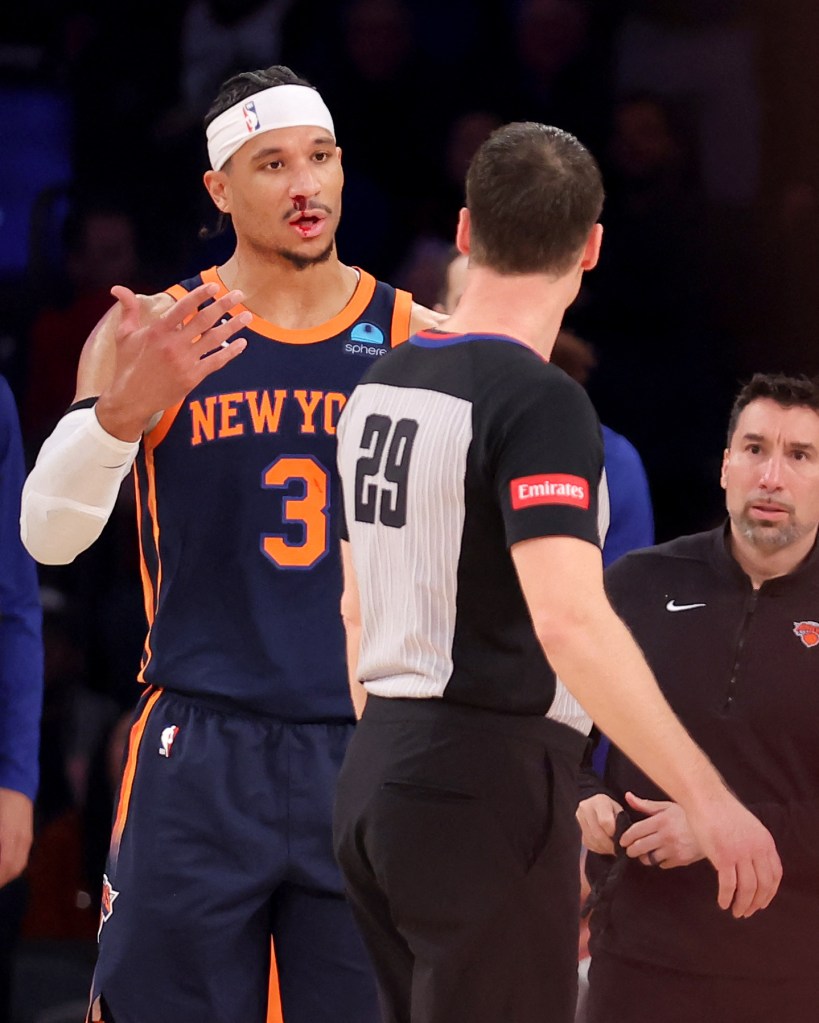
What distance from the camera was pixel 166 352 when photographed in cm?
299

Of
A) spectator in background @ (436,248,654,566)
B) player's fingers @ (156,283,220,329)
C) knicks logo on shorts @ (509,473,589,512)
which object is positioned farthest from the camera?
spectator in background @ (436,248,654,566)

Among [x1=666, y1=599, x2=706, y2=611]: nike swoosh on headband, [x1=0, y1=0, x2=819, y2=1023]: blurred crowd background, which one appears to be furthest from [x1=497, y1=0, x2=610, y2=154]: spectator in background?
[x1=666, y1=599, x2=706, y2=611]: nike swoosh on headband

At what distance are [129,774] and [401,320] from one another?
1012mm

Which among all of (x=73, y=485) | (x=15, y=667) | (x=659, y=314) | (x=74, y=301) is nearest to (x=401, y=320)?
(x=73, y=485)

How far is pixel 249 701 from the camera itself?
3.14m

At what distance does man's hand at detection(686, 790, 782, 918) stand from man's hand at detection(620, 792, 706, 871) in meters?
1.03

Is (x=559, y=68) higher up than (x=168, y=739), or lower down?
higher up

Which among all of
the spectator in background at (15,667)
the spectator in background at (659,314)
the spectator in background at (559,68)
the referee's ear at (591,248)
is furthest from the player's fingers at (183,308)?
the spectator in background at (559,68)

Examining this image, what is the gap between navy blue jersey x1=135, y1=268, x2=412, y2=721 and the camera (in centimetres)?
316

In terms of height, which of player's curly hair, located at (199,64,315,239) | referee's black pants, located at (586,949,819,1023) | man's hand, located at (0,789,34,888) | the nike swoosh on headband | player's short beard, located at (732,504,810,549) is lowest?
referee's black pants, located at (586,949,819,1023)

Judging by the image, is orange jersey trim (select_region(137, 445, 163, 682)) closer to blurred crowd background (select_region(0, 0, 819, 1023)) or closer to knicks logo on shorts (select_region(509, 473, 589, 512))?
knicks logo on shorts (select_region(509, 473, 589, 512))

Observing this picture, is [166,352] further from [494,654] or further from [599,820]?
[599,820]

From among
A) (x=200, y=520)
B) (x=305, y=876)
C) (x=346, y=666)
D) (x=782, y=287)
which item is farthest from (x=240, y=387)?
(x=782, y=287)

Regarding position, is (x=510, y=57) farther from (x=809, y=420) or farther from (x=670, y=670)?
(x=670, y=670)
